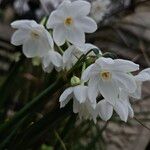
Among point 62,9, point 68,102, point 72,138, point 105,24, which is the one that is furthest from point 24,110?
point 105,24

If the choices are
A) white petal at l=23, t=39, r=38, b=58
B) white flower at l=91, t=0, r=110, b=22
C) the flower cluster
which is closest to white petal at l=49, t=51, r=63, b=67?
the flower cluster

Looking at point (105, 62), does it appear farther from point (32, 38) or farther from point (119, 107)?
point (32, 38)

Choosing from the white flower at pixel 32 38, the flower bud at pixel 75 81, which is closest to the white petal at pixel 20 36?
the white flower at pixel 32 38

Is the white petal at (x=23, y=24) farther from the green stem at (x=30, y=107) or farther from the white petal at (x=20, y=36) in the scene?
the green stem at (x=30, y=107)

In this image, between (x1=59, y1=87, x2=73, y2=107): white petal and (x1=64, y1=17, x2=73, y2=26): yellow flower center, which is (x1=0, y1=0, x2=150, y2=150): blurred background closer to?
(x1=59, y1=87, x2=73, y2=107): white petal

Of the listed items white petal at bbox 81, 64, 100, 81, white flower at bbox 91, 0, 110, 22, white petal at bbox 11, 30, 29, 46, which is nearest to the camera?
white petal at bbox 81, 64, 100, 81

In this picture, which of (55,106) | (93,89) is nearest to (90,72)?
(93,89)

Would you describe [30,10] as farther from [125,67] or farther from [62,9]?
[125,67]
